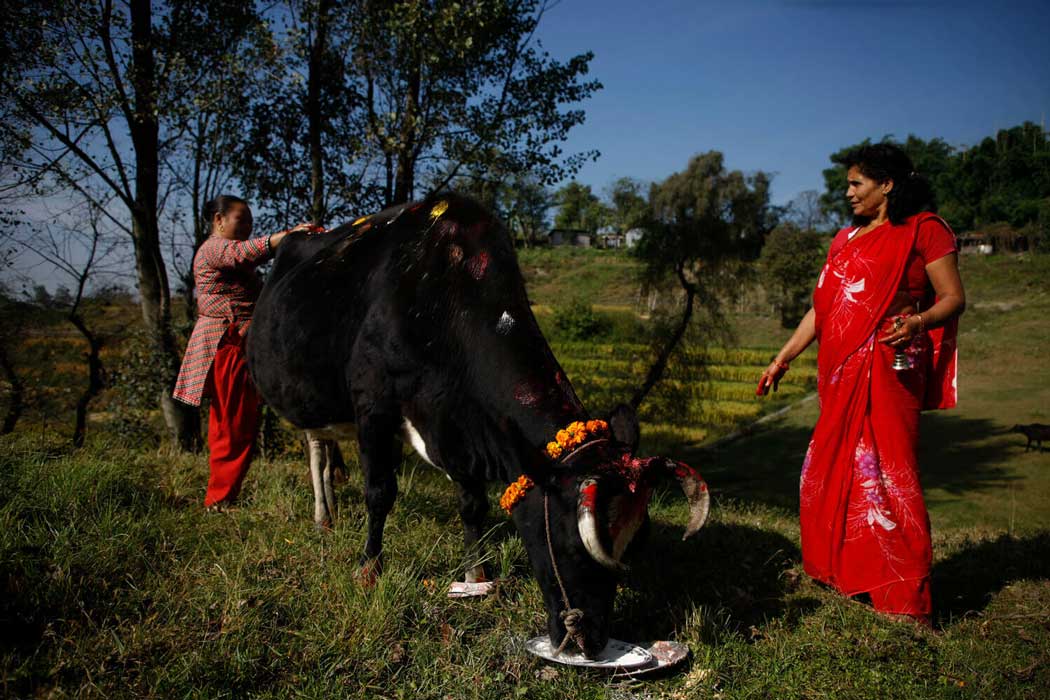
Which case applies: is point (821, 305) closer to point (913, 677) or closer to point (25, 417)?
point (913, 677)

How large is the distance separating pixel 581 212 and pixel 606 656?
263 ft

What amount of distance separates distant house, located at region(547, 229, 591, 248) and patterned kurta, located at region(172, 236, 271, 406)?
7492 cm

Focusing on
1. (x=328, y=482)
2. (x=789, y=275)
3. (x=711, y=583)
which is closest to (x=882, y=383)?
(x=711, y=583)

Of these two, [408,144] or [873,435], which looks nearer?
[873,435]

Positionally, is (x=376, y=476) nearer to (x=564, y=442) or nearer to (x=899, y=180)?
(x=564, y=442)

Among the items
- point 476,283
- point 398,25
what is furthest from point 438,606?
point 398,25

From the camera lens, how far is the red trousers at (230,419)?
4.94m

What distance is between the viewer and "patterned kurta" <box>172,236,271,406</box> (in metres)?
4.89

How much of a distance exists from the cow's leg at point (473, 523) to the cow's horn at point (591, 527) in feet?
4.28

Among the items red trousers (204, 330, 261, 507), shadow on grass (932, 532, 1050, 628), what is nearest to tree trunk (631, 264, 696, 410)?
shadow on grass (932, 532, 1050, 628)

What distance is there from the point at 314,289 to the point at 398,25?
523 centimetres

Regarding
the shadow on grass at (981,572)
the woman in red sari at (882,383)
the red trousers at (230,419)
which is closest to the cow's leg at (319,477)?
the red trousers at (230,419)

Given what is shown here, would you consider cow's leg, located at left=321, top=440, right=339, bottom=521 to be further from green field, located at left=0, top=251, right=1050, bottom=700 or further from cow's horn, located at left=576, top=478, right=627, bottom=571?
cow's horn, located at left=576, top=478, right=627, bottom=571

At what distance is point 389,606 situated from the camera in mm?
3236
